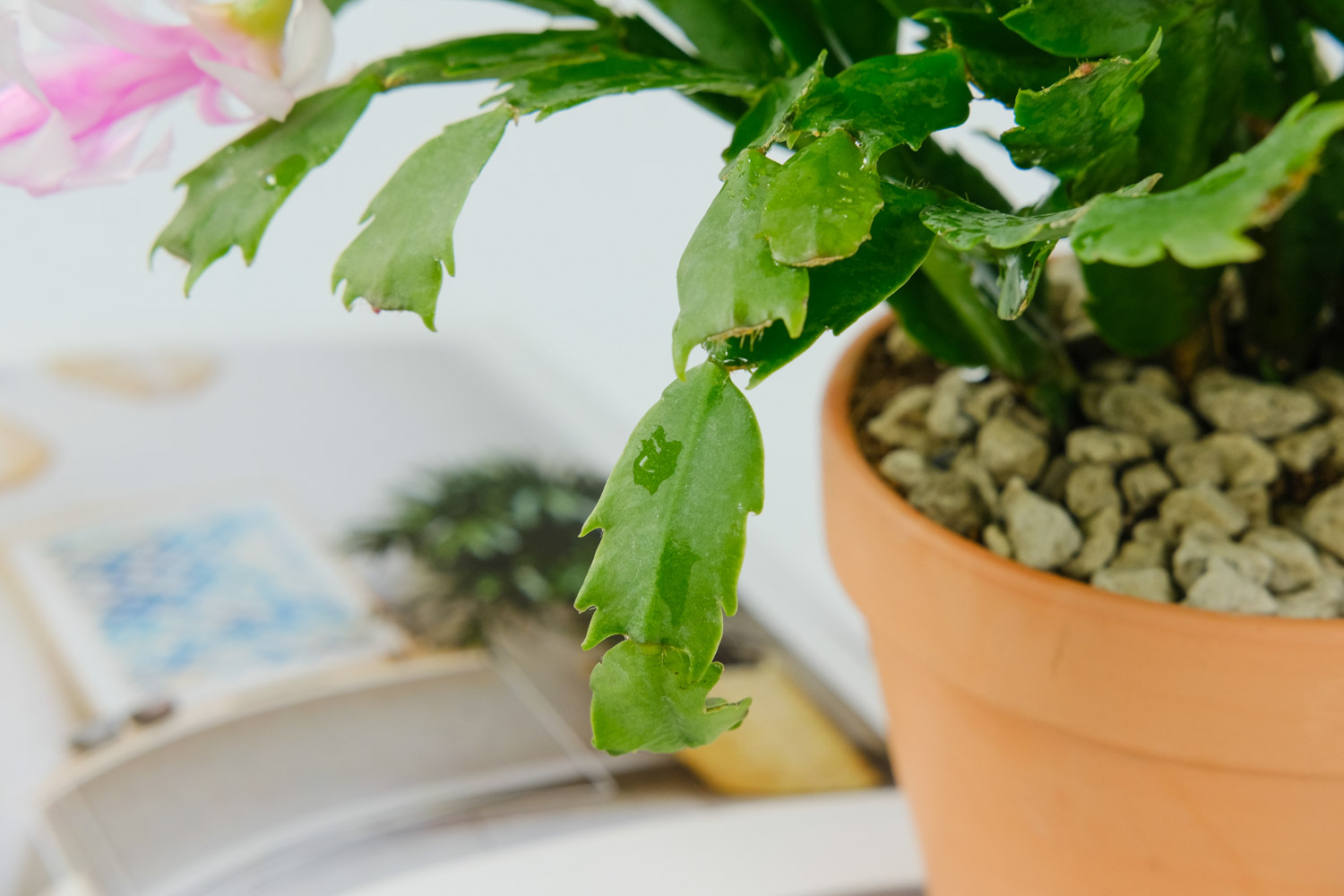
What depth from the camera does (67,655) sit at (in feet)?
2.74

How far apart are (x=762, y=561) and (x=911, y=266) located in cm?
67

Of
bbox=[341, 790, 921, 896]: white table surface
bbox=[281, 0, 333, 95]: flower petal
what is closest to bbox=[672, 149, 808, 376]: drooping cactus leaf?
bbox=[281, 0, 333, 95]: flower petal

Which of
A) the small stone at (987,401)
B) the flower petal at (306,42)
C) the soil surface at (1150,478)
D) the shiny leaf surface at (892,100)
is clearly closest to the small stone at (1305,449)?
the soil surface at (1150,478)

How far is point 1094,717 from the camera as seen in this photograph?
0.39 meters

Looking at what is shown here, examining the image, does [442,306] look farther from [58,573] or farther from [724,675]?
[724,675]

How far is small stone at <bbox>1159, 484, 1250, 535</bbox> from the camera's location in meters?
0.43

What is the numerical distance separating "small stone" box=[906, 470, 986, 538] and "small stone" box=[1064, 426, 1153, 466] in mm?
47

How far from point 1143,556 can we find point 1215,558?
26mm

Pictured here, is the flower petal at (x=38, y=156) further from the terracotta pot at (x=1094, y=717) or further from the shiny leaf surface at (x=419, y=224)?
the terracotta pot at (x=1094, y=717)

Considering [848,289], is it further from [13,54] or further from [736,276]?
[13,54]

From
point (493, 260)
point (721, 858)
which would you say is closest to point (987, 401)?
point (721, 858)

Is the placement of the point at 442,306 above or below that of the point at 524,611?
above

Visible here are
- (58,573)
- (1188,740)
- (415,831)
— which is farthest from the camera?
(58,573)

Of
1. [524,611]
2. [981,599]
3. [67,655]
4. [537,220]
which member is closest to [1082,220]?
[981,599]
